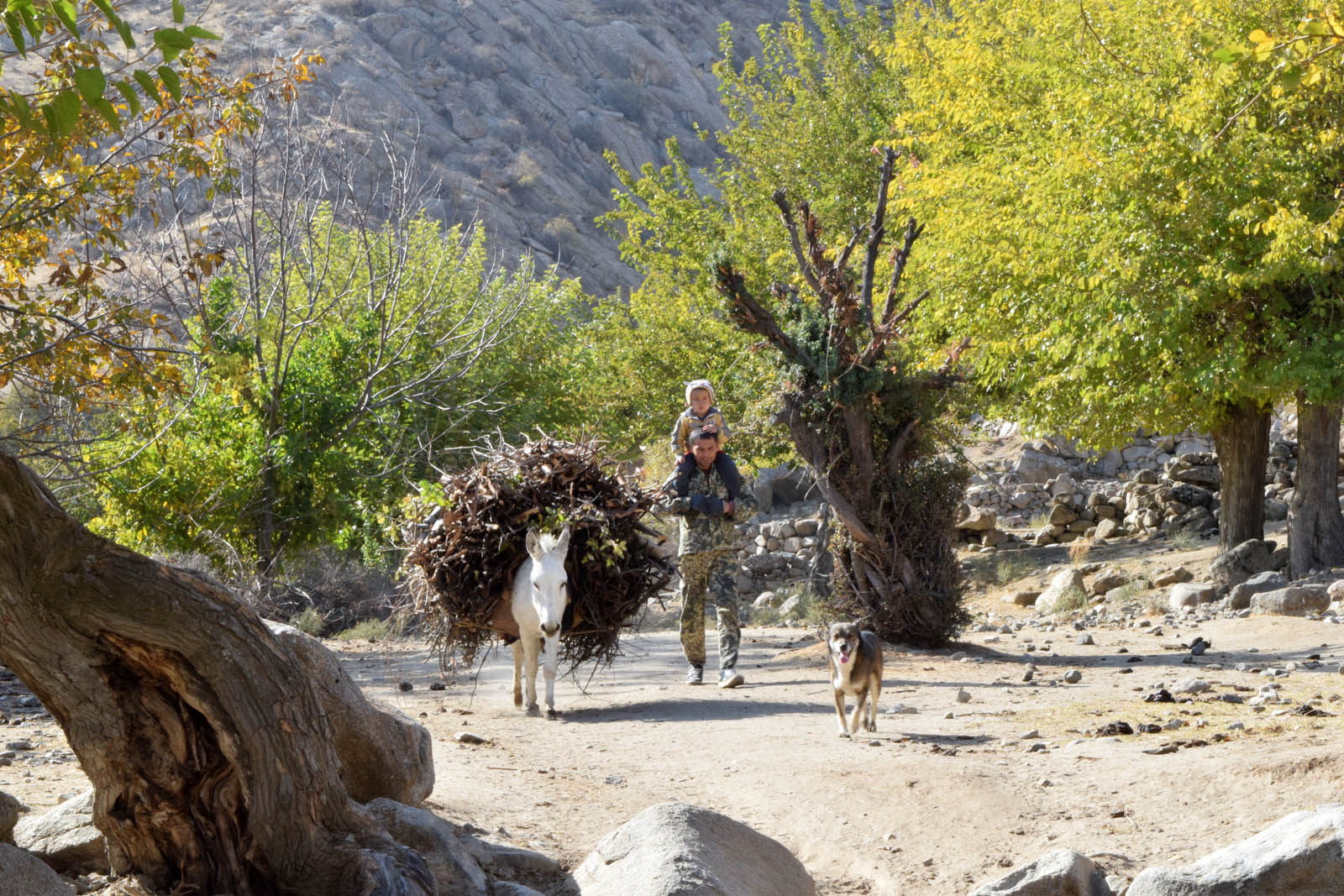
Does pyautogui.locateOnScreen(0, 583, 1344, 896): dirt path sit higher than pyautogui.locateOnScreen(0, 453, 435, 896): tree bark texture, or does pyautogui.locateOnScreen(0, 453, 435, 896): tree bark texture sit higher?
pyautogui.locateOnScreen(0, 453, 435, 896): tree bark texture

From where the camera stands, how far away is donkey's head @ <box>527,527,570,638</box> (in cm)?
908

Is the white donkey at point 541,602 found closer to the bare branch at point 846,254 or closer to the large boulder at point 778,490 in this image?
the bare branch at point 846,254

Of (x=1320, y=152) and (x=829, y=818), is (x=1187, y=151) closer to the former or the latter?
(x=1320, y=152)

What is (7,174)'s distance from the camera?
30.2 feet

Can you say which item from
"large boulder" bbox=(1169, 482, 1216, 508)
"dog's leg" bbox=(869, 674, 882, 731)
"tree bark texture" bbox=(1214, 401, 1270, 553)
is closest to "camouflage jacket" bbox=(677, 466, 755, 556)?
"dog's leg" bbox=(869, 674, 882, 731)

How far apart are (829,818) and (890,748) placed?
1470mm

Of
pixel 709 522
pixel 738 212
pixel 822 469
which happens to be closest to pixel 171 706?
pixel 709 522

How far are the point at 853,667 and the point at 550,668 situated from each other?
254 cm

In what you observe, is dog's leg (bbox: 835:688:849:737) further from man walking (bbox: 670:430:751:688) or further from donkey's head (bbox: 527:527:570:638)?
man walking (bbox: 670:430:751:688)

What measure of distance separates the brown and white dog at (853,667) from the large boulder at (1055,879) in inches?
123

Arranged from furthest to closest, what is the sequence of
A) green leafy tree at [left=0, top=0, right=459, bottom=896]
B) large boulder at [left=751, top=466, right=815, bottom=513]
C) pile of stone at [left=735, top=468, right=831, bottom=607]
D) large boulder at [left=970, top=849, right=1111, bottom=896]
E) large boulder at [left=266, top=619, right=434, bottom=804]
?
large boulder at [left=751, top=466, right=815, bottom=513], pile of stone at [left=735, top=468, right=831, bottom=607], large boulder at [left=266, top=619, right=434, bottom=804], large boulder at [left=970, top=849, right=1111, bottom=896], green leafy tree at [left=0, top=0, right=459, bottom=896]

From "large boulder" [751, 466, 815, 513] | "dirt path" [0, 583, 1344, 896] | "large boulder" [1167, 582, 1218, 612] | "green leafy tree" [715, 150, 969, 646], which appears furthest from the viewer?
"large boulder" [751, 466, 815, 513]

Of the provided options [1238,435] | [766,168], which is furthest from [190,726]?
[766,168]

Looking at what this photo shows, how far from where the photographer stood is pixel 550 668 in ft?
31.6
